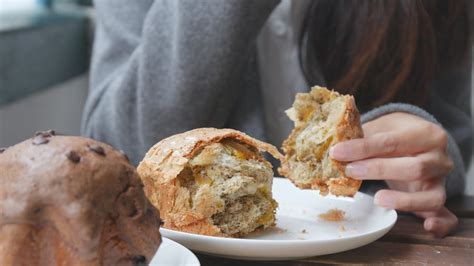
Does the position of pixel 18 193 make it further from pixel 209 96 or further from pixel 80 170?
pixel 209 96

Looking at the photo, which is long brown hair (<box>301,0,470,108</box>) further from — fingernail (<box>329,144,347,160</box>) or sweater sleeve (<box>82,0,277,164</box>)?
fingernail (<box>329,144,347,160</box>)

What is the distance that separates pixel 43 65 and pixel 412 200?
1178 millimetres

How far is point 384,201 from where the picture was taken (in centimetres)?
81

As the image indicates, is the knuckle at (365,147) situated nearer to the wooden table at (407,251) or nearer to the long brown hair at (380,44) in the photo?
the wooden table at (407,251)

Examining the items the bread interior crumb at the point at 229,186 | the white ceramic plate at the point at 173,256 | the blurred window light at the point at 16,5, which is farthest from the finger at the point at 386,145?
the blurred window light at the point at 16,5

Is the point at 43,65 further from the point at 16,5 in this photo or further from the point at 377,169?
the point at 377,169

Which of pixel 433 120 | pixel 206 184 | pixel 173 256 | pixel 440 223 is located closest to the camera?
pixel 173 256

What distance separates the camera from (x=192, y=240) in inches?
24.6

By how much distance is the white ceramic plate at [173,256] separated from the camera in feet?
1.80

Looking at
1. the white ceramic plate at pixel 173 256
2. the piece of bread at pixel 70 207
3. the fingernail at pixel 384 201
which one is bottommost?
the fingernail at pixel 384 201

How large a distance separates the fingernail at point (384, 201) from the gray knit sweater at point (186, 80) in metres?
0.23

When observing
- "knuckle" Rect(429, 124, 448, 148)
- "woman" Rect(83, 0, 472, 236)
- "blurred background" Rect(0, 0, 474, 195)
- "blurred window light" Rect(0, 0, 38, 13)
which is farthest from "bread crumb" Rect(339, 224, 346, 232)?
"blurred window light" Rect(0, 0, 38, 13)

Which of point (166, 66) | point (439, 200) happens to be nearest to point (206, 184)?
point (439, 200)

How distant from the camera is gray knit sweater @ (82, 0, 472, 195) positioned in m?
1.19
